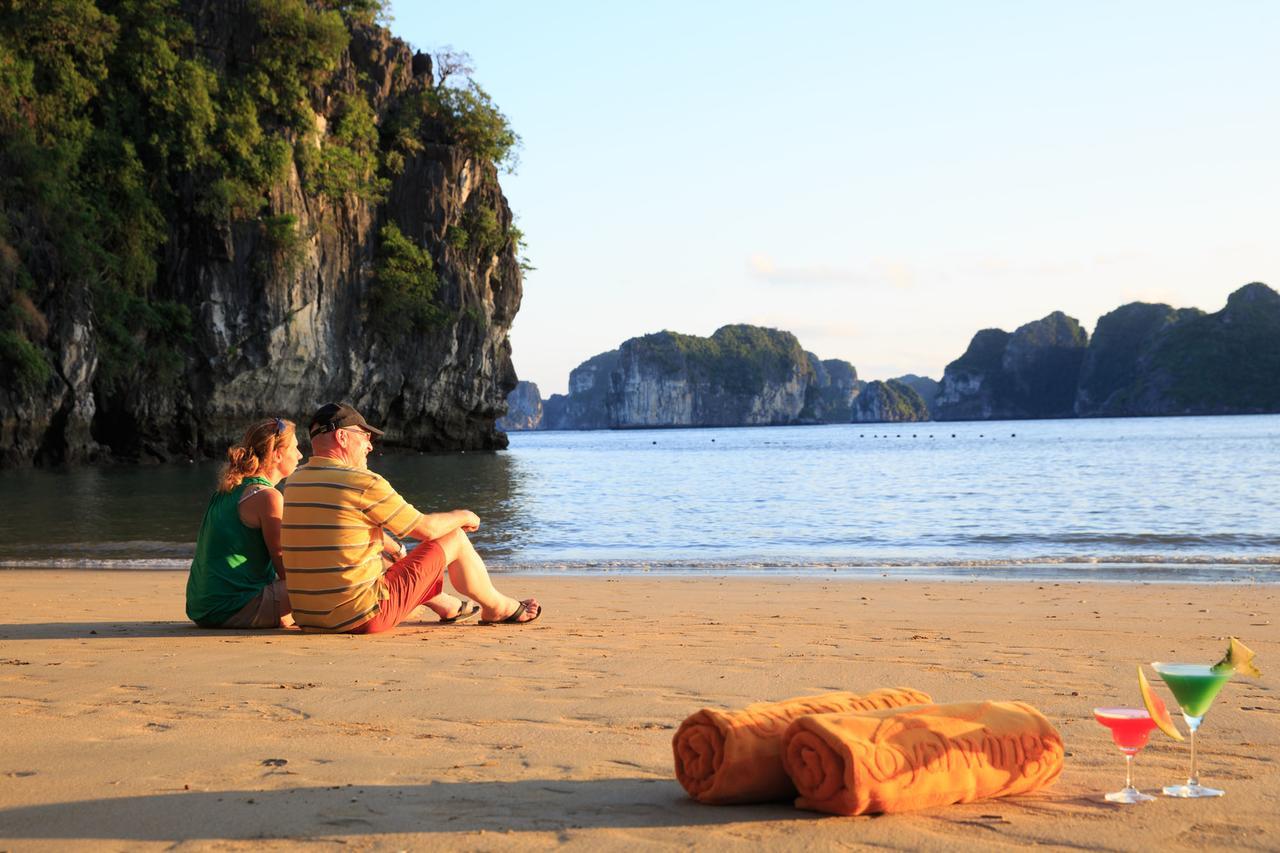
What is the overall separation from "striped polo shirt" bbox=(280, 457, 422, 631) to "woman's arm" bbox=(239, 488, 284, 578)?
0.16 m

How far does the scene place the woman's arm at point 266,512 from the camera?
21.0ft

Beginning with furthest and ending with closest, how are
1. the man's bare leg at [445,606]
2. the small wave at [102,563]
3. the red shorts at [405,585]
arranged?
the small wave at [102,563], the man's bare leg at [445,606], the red shorts at [405,585]

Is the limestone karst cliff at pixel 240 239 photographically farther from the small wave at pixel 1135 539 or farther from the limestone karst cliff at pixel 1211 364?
the limestone karst cliff at pixel 1211 364

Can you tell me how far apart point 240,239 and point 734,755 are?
1688 inches

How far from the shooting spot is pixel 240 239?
4266cm

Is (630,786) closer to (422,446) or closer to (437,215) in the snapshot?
(437,215)

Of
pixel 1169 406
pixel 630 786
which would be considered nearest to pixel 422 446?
pixel 630 786

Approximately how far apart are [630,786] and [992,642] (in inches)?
151

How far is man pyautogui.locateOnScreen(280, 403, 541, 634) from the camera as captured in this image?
6066 mm

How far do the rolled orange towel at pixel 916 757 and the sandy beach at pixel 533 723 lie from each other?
0.22ft

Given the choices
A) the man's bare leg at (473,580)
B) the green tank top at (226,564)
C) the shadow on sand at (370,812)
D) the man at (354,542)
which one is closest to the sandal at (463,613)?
the man's bare leg at (473,580)

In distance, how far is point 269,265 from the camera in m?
43.2

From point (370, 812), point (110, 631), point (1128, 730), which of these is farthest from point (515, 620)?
point (1128, 730)

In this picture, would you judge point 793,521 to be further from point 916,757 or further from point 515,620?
point 916,757
